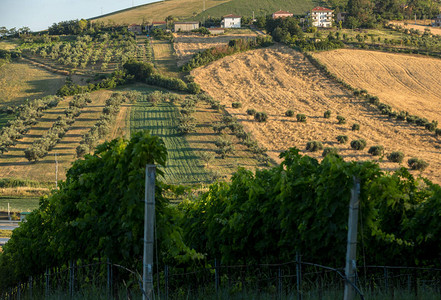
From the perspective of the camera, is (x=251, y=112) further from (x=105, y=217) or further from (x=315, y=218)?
(x=105, y=217)

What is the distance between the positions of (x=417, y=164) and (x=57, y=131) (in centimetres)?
3460

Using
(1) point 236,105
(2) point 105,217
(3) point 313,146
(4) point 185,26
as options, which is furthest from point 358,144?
(4) point 185,26

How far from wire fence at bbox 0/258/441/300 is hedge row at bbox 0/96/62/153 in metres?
→ 39.4

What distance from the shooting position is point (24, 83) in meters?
78.1

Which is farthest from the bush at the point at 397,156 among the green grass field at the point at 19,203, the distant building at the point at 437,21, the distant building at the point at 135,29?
the distant building at the point at 437,21

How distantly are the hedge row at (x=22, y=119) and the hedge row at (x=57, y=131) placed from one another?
109 inches

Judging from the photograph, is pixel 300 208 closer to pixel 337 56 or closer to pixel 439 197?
pixel 439 197

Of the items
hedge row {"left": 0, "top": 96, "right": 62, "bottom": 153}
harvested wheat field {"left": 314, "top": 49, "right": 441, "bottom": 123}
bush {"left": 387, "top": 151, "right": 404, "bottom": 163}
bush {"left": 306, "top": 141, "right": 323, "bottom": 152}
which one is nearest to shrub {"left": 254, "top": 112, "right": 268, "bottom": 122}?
bush {"left": 306, "top": 141, "right": 323, "bottom": 152}

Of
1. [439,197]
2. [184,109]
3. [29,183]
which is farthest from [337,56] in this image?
[439,197]

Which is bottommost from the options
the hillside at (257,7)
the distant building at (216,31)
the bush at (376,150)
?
the bush at (376,150)

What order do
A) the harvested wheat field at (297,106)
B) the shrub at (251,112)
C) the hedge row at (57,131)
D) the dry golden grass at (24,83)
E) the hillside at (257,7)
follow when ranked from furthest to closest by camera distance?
1. the hillside at (257,7)
2. the dry golden grass at (24,83)
3. the shrub at (251,112)
4. the harvested wheat field at (297,106)
5. the hedge row at (57,131)

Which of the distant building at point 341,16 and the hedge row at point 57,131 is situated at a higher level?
the distant building at point 341,16

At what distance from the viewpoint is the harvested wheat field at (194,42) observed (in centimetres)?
8694

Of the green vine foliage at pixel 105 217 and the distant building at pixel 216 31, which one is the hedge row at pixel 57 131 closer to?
the green vine foliage at pixel 105 217
